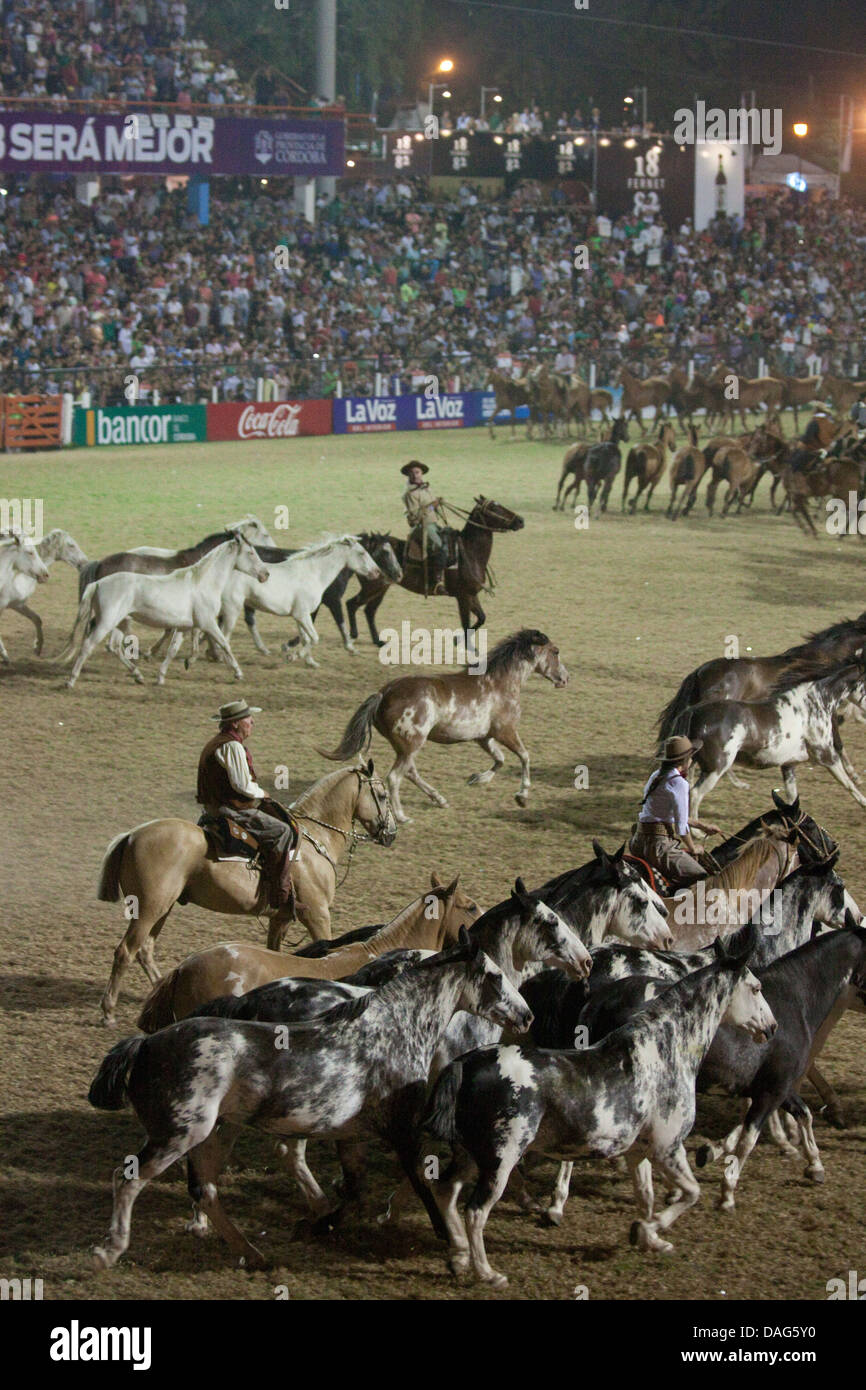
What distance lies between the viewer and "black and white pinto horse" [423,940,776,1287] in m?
A: 5.57

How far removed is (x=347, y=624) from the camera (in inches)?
682

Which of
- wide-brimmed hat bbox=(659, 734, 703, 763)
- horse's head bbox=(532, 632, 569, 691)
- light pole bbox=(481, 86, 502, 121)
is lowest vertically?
wide-brimmed hat bbox=(659, 734, 703, 763)

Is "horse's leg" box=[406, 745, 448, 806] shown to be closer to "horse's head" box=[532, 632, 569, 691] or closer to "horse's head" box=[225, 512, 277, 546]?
"horse's head" box=[532, 632, 569, 691]

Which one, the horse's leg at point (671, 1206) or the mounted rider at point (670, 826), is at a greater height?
the mounted rider at point (670, 826)

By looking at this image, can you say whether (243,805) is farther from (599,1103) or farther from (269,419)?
(269,419)

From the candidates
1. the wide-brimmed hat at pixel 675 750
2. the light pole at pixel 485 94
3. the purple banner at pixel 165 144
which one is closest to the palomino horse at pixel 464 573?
the wide-brimmed hat at pixel 675 750

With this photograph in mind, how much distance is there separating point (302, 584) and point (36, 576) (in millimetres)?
2888

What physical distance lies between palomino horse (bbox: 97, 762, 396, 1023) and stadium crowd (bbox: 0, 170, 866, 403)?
25002 mm

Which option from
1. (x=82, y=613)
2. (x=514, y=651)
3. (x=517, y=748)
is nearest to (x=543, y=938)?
(x=517, y=748)

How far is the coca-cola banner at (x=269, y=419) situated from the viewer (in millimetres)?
33375

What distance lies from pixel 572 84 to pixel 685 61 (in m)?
4.30

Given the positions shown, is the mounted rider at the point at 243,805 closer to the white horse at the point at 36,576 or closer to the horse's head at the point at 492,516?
the white horse at the point at 36,576

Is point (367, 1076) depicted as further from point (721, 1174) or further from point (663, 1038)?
point (721, 1174)

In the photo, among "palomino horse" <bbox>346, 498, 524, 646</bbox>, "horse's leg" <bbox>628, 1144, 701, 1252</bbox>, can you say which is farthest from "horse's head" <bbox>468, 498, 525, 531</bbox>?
"horse's leg" <bbox>628, 1144, 701, 1252</bbox>
